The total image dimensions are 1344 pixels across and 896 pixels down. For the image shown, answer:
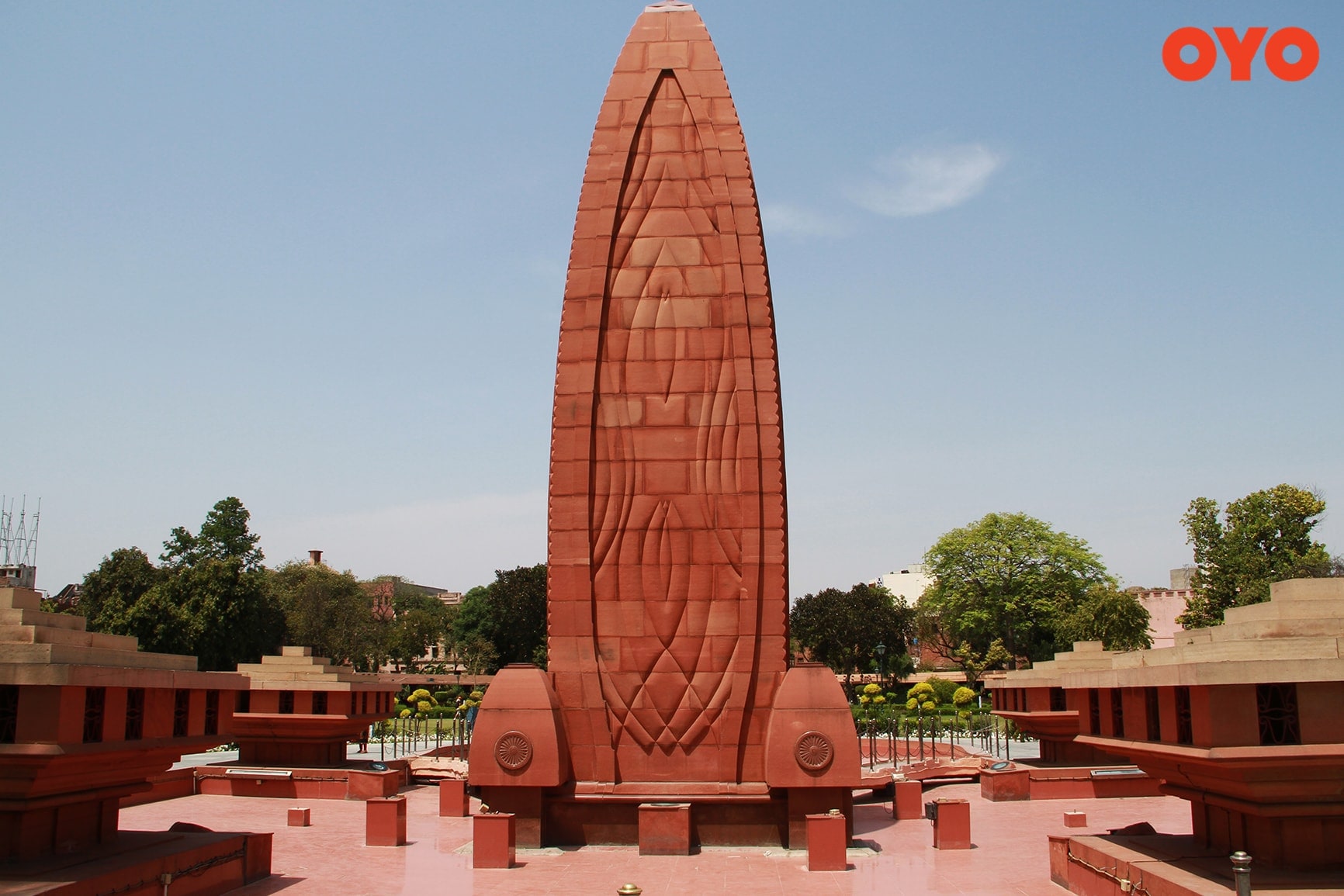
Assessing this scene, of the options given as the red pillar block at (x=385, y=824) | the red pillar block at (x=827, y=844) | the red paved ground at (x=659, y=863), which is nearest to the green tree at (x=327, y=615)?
the red paved ground at (x=659, y=863)

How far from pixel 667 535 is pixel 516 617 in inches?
1796

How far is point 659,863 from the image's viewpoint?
1642 cm

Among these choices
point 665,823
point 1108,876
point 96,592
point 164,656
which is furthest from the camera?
point 96,592

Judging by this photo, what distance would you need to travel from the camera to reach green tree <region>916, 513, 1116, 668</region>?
55.9 m

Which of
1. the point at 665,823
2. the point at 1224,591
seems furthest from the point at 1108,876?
the point at 1224,591

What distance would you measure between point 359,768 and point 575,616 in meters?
10.4

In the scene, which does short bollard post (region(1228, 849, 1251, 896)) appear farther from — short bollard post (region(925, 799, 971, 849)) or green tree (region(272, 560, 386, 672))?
green tree (region(272, 560, 386, 672))

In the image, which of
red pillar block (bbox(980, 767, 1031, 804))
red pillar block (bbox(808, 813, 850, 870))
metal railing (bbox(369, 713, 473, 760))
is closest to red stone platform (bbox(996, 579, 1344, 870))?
red pillar block (bbox(808, 813, 850, 870))

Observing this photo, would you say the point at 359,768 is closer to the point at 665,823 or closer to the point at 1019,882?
the point at 665,823

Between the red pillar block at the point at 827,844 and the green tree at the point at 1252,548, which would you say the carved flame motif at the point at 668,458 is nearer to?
the red pillar block at the point at 827,844

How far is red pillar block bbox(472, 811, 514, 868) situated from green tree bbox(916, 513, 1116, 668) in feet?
143

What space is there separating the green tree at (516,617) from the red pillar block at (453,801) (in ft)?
129

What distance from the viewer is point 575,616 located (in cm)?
1872

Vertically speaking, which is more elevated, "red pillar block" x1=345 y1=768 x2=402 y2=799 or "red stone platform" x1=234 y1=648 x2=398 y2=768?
"red stone platform" x1=234 y1=648 x2=398 y2=768
